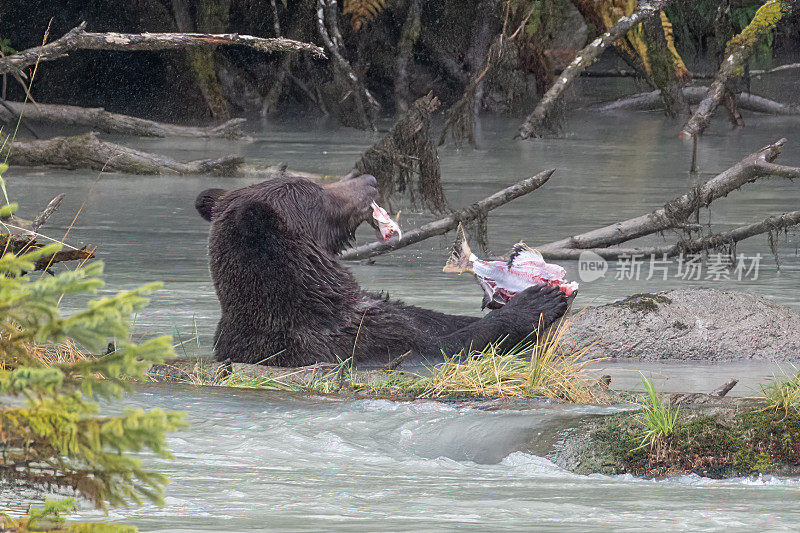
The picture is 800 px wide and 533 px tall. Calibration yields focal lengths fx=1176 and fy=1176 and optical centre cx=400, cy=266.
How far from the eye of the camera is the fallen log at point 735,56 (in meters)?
14.0

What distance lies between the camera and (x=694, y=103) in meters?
22.5

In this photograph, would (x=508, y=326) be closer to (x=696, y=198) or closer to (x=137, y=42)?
(x=696, y=198)

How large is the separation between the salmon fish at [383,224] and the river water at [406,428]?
4.11ft

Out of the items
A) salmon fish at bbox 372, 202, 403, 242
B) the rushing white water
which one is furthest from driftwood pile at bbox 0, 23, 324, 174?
the rushing white water

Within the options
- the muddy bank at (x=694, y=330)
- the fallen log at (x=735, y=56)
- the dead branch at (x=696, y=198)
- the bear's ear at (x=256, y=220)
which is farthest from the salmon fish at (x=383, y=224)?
the fallen log at (x=735, y=56)

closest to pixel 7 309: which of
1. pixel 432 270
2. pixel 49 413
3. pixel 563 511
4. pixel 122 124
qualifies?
pixel 49 413

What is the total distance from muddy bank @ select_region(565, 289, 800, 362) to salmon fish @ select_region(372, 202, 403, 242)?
1181mm

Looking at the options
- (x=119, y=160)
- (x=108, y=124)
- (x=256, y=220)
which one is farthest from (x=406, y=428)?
(x=108, y=124)

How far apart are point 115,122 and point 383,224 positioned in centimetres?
1058

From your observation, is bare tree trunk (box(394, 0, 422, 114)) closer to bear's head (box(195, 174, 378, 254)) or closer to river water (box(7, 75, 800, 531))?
river water (box(7, 75, 800, 531))

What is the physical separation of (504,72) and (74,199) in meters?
7.94

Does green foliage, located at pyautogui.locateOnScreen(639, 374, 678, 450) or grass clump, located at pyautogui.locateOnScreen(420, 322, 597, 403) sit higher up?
green foliage, located at pyautogui.locateOnScreen(639, 374, 678, 450)

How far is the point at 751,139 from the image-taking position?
1934cm

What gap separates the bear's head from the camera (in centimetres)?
559
